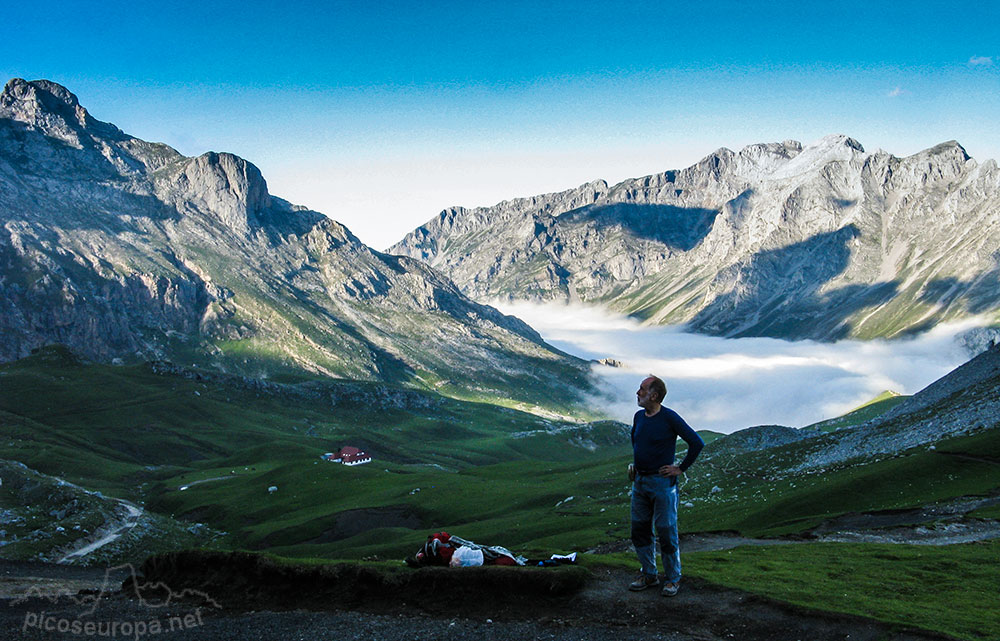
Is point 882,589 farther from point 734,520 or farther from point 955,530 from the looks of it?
point 734,520

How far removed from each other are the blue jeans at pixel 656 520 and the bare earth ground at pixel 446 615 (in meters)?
1.14

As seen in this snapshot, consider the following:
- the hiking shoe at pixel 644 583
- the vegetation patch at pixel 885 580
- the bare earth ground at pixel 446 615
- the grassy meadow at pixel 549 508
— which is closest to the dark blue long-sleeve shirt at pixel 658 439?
the hiking shoe at pixel 644 583

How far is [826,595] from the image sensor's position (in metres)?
23.9

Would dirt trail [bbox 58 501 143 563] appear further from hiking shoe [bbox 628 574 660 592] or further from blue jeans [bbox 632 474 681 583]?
blue jeans [bbox 632 474 681 583]

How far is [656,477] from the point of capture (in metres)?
22.4

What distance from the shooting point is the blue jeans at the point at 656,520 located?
22469 millimetres

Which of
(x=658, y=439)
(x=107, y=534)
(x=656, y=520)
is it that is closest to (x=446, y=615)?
(x=656, y=520)

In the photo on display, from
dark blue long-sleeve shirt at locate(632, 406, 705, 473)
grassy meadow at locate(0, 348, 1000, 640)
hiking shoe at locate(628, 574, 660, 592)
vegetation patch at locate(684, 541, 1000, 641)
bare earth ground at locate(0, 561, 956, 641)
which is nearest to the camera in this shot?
bare earth ground at locate(0, 561, 956, 641)

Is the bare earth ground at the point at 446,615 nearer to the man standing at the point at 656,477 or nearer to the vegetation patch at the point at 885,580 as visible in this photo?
the man standing at the point at 656,477

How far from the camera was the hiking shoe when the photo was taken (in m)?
23.4

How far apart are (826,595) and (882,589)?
4914mm

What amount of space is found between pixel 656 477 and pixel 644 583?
4078mm

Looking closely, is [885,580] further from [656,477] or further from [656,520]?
[656,477]

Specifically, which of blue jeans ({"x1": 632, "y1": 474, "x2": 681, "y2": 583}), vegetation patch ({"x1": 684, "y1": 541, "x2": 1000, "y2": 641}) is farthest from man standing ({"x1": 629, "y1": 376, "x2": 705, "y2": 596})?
vegetation patch ({"x1": 684, "y1": 541, "x2": 1000, "y2": 641})
